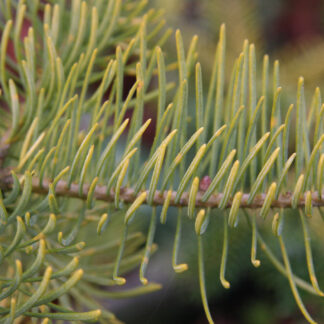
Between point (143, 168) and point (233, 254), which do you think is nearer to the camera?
point (143, 168)

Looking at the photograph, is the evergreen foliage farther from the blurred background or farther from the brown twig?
the blurred background

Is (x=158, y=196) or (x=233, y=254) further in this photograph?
(x=233, y=254)

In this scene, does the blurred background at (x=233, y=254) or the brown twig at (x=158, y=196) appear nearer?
the brown twig at (x=158, y=196)

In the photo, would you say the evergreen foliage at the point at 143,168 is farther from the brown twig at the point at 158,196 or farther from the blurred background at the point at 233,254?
the blurred background at the point at 233,254

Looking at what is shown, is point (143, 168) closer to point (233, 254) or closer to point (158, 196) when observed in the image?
point (158, 196)

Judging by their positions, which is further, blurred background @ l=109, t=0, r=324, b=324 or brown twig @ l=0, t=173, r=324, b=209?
blurred background @ l=109, t=0, r=324, b=324

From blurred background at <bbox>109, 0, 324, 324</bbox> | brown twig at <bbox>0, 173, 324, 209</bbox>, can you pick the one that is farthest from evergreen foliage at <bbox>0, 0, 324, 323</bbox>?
blurred background at <bbox>109, 0, 324, 324</bbox>

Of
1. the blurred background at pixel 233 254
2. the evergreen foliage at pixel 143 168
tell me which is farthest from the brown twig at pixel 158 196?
the blurred background at pixel 233 254

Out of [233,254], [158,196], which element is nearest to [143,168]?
[158,196]
